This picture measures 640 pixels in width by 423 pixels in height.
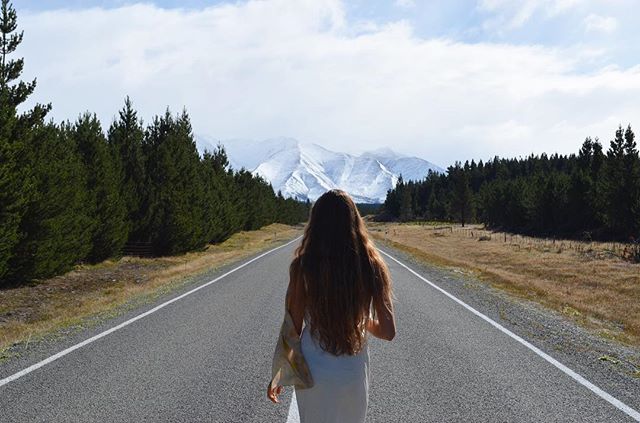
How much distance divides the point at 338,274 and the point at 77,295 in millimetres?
16761

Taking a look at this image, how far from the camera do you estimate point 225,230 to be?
4984cm

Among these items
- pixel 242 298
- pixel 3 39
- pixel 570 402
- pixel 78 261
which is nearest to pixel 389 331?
pixel 570 402

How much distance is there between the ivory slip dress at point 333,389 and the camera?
310cm

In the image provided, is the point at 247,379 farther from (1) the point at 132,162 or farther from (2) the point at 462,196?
(2) the point at 462,196

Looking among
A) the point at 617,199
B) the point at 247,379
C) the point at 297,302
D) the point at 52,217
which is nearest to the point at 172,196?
the point at 52,217

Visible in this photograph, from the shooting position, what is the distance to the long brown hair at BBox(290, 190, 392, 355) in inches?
123

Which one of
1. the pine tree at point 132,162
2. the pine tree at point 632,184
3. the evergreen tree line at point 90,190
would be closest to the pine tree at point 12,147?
the evergreen tree line at point 90,190

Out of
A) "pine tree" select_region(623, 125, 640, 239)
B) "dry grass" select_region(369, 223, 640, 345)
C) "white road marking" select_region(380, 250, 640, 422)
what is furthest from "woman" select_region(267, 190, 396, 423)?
"pine tree" select_region(623, 125, 640, 239)

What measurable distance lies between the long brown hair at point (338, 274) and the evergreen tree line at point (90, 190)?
15.7m

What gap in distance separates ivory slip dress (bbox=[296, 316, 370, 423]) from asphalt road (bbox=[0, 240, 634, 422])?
2244 millimetres

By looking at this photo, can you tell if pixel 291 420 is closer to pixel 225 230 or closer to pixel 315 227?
pixel 315 227

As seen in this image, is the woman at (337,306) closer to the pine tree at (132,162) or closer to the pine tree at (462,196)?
the pine tree at (132,162)

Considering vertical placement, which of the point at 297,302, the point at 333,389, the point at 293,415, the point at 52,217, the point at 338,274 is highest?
the point at 52,217

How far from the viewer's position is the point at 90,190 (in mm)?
26094
